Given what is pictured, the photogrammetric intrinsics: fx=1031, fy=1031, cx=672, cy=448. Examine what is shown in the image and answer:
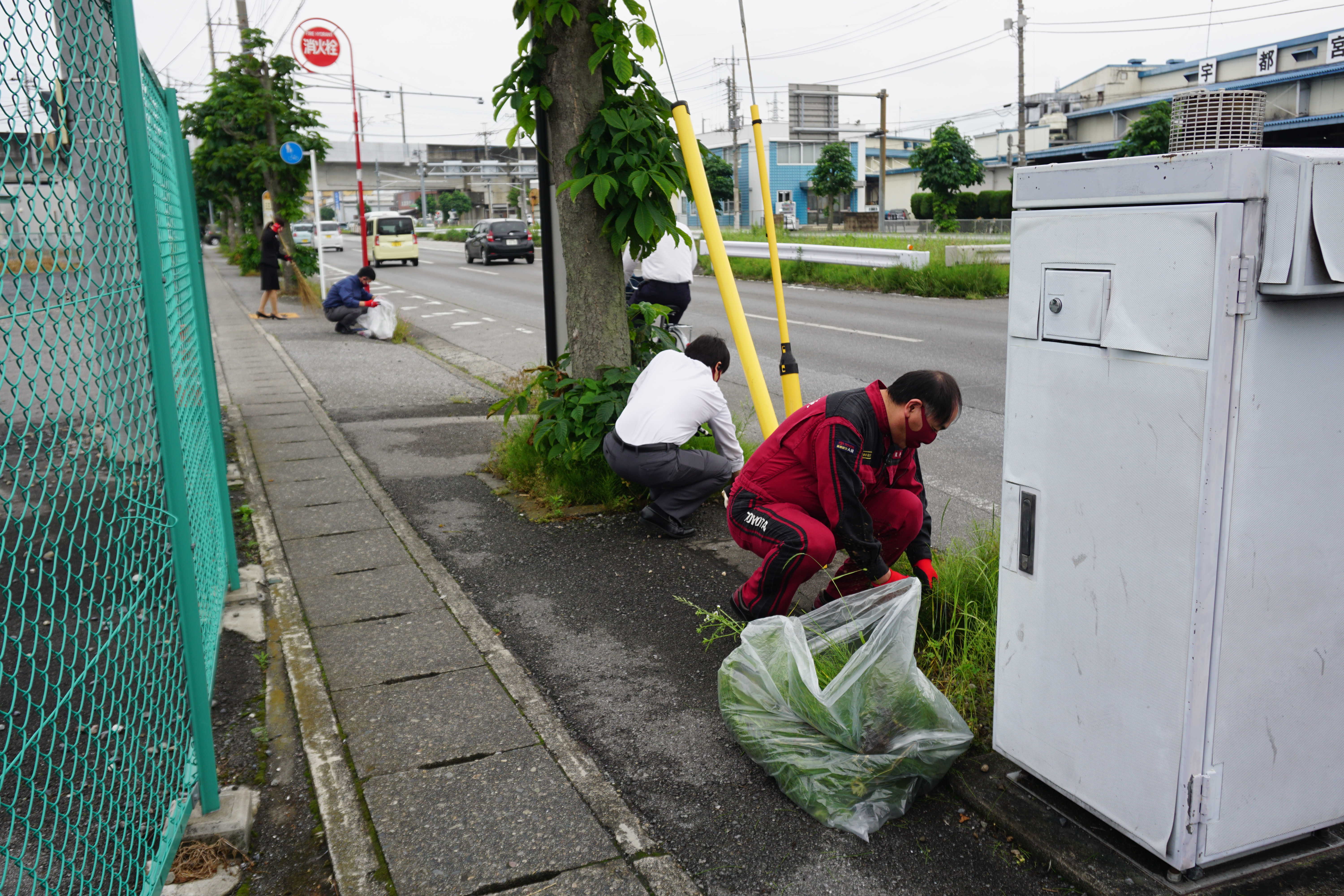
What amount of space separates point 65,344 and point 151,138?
1.40 m

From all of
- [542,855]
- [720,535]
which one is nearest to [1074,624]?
[542,855]

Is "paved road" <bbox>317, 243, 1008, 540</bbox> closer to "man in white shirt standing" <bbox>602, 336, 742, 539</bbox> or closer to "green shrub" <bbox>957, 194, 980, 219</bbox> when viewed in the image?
"man in white shirt standing" <bbox>602, 336, 742, 539</bbox>

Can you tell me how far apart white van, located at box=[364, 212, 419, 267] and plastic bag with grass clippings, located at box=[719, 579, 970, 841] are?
35.0 m

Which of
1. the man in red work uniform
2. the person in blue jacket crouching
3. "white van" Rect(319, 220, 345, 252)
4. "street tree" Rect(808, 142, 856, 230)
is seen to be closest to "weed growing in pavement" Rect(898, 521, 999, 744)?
the man in red work uniform

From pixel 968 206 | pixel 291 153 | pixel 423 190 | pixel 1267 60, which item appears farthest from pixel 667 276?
pixel 423 190

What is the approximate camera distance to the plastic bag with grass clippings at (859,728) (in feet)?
9.02

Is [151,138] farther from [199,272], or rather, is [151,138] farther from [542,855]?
[542,855]

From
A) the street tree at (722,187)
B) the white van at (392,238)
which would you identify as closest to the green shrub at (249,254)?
the white van at (392,238)

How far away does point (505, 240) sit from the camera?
118ft

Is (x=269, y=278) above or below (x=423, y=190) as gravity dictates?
below

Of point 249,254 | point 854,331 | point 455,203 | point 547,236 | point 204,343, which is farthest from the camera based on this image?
point 455,203

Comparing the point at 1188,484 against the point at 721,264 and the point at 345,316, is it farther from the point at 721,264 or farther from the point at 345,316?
the point at 345,316

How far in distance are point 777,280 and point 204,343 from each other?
2.58 metres

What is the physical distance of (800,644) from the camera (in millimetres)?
2951
